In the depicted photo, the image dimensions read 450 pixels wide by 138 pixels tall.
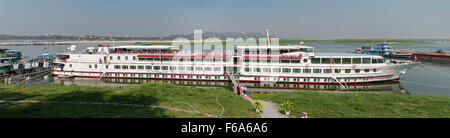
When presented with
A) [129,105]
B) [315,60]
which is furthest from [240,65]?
[129,105]

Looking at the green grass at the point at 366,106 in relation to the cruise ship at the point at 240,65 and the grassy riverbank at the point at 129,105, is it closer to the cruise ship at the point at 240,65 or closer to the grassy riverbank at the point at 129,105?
the grassy riverbank at the point at 129,105

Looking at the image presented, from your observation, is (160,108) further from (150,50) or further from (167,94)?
(150,50)

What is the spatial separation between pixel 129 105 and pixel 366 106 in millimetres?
17413

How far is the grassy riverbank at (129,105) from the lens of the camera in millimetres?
11594

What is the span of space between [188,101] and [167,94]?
8.30 feet

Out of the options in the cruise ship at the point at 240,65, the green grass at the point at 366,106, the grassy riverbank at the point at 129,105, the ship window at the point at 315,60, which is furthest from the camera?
the ship window at the point at 315,60

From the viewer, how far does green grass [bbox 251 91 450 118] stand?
14227mm

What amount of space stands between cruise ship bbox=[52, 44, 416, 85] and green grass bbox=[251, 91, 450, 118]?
11.6m

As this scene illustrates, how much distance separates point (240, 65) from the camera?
108ft

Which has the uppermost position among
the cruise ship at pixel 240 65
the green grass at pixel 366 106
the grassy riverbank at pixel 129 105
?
the cruise ship at pixel 240 65

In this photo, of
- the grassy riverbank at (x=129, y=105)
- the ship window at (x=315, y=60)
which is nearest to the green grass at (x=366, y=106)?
the grassy riverbank at (x=129, y=105)

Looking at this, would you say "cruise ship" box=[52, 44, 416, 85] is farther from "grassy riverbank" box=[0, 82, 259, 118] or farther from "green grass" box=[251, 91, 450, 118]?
"grassy riverbank" box=[0, 82, 259, 118]

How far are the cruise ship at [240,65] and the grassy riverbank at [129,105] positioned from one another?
628 inches
